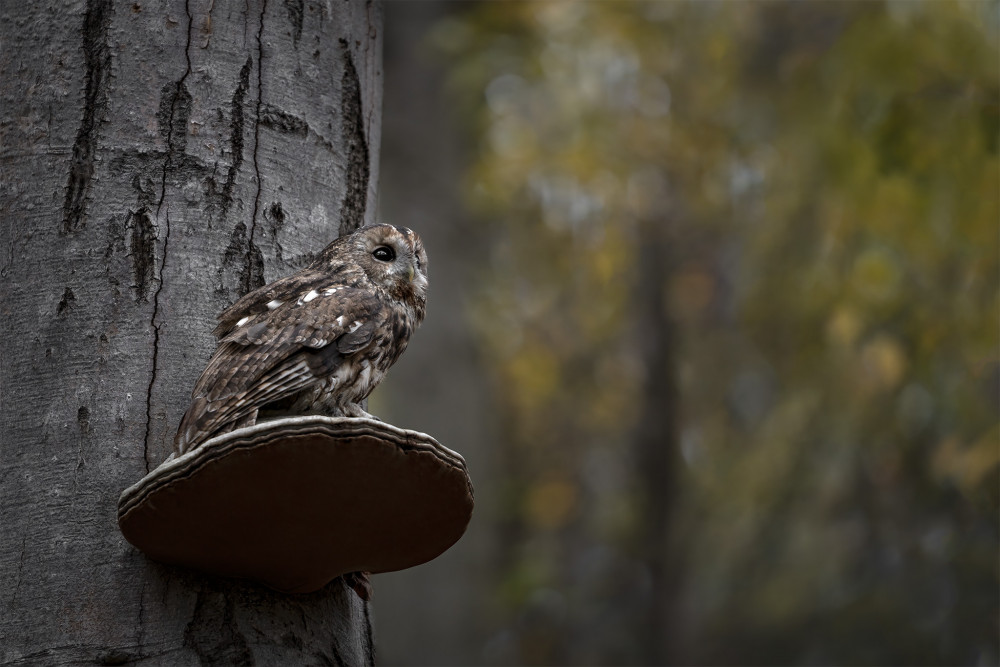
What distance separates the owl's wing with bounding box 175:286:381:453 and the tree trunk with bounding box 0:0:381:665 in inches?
5.7

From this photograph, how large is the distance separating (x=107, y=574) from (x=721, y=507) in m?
9.93

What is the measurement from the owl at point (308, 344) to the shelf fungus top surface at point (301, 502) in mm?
194

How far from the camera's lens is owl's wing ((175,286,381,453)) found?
2164mm

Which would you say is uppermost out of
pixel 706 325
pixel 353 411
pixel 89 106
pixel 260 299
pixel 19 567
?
pixel 706 325

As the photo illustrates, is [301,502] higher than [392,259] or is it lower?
lower

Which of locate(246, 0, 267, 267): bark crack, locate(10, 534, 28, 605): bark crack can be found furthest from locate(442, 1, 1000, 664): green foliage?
locate(10, 534, 28, 605): bark crack

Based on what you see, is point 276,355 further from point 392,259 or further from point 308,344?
point 392,259

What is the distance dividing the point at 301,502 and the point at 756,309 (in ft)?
27.6

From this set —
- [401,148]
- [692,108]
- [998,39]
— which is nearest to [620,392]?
[692,108]

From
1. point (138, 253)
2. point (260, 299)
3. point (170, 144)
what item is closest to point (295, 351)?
point (260, 299)

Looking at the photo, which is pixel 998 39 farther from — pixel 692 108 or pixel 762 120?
pixel 692 108

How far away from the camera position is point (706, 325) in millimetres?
13289

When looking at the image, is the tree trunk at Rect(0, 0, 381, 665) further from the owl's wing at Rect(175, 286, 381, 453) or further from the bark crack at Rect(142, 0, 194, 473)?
the owl's wing at Rect(175, 286, 381, 453)

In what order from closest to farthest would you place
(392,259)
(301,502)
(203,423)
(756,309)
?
1. (301,502)
2. (203,423)
3. (392,259)
4. (756,309)
